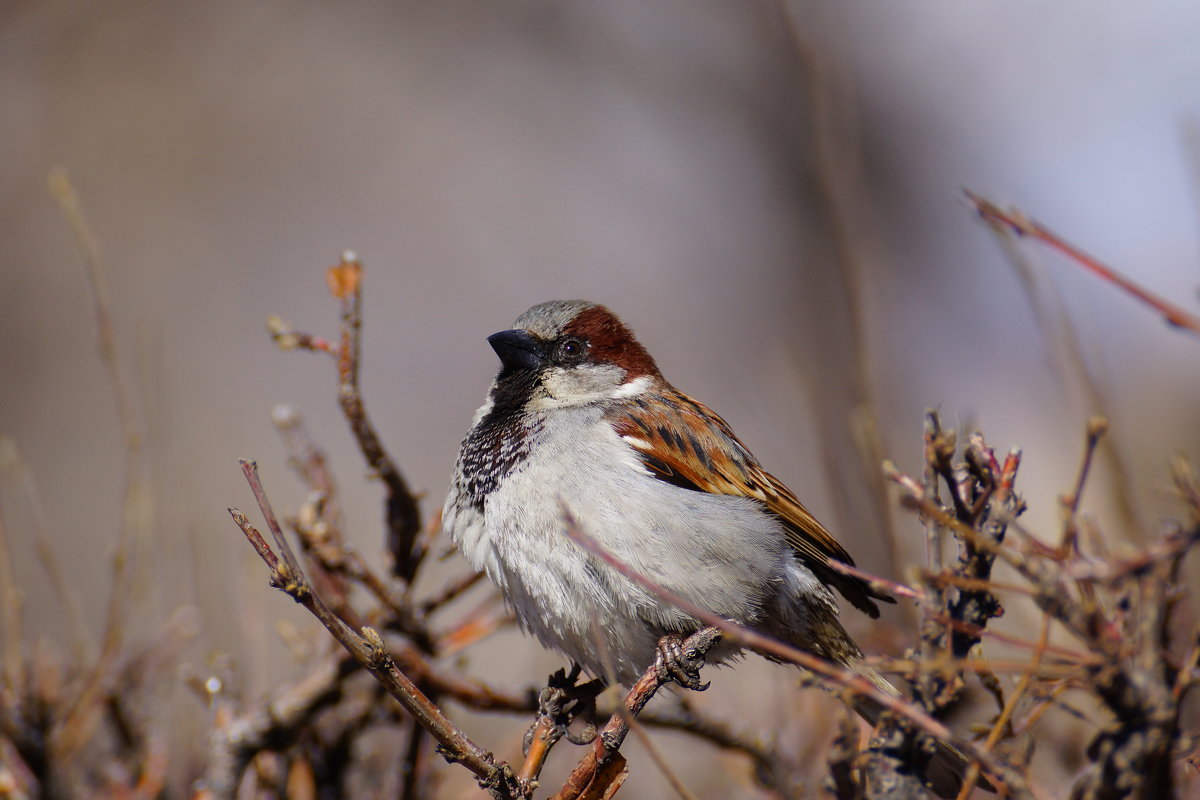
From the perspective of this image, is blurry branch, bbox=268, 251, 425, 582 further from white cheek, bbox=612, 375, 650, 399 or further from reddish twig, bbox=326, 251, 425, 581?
white cheek, bbox=612, 375, 650, 399

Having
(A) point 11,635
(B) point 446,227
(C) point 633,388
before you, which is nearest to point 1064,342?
(C) point 633,388

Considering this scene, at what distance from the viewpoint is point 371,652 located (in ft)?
4.33

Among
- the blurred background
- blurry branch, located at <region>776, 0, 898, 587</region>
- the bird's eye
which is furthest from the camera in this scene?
the blurred background

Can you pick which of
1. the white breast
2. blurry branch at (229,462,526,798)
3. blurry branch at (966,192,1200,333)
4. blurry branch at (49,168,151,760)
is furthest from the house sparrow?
blurry branch at (966,192,1200,333)

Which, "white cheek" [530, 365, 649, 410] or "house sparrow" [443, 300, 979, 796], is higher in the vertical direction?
"white cheek" [530, 365, 649, 410]

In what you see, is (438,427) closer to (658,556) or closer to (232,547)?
(232,547)

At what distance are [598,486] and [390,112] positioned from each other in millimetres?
7264

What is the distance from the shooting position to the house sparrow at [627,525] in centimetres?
205

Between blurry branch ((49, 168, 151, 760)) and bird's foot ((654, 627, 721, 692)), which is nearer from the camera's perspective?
bird's foot ((654, 627, 721, 692))

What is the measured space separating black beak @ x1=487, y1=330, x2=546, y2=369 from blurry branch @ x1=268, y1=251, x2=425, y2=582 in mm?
442

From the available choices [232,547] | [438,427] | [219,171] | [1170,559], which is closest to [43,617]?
[232,547]

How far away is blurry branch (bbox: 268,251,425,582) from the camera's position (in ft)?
6.81

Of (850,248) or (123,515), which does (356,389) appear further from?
(850,248)

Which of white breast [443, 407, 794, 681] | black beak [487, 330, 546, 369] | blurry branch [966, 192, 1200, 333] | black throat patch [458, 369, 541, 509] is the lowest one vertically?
white breast [443, 407, 794, 681]
